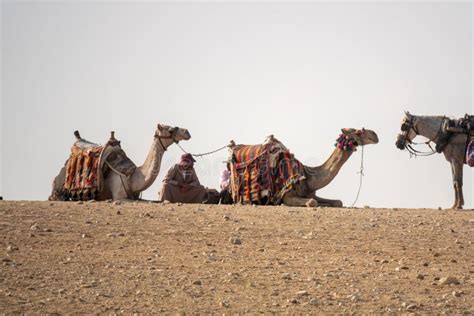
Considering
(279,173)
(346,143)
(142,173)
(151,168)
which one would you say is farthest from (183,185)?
(346,143)

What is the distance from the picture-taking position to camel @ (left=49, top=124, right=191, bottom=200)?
20172mm

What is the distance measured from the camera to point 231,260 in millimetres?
12906

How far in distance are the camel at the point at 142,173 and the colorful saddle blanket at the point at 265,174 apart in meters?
1.29

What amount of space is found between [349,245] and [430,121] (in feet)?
21.3

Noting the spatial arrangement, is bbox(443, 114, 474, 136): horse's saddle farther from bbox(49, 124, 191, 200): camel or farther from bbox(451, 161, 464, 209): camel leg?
bbox(49, 124, 191, 200): camel

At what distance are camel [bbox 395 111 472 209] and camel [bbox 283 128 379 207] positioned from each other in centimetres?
61

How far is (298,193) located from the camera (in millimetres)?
19734

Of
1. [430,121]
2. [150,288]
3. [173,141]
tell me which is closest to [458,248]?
[150,288]

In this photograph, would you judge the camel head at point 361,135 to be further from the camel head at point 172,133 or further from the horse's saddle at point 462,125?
the camel head at point 172,133

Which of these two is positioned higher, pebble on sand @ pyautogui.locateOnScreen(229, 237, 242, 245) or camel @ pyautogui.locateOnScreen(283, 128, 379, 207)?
camel @ pyautogui.locateOnScreen(283, 128, 379, 207)

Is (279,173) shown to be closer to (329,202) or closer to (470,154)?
(329,202)

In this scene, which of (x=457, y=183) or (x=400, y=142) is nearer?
(x=457, y=183)

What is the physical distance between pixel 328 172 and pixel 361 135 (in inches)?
37.0

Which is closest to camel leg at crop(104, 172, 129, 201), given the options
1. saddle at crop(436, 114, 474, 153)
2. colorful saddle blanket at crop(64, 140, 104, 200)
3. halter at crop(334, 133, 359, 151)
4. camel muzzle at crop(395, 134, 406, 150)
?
colorful saddle blanket at crop(64, 140, 104, 200)
